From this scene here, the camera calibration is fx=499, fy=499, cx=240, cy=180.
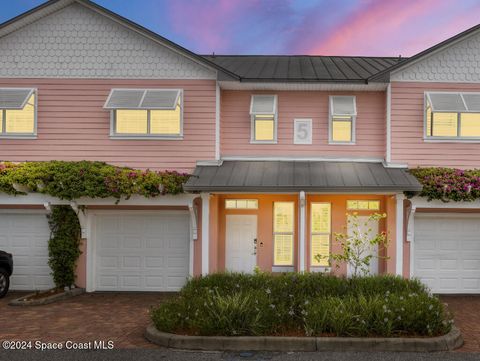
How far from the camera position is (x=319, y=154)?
45.0 ft

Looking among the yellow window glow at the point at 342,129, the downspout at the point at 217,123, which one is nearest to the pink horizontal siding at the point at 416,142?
the yellow window glow at the point at 342,129

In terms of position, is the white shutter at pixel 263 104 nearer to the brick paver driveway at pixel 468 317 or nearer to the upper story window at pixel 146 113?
the upper story window at pixel 146 113

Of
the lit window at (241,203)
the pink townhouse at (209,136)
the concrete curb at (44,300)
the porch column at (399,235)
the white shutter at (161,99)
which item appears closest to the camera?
the concrete curb at (44,300)

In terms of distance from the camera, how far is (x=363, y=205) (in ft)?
45.2

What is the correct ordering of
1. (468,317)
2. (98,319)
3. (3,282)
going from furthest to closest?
(3,282)
(468,317)
(98,319)

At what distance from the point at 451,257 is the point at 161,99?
8892 mm

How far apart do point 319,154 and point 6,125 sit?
855 cm

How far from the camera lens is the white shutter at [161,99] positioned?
1289 centimetres

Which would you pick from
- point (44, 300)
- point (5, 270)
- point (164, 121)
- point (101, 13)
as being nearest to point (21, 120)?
point (101, 13)

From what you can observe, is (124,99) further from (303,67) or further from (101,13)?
(303,67)

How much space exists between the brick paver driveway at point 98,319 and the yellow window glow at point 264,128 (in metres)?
5.00

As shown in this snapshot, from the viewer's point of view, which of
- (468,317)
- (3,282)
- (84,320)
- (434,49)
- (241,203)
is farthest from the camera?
(241,203)

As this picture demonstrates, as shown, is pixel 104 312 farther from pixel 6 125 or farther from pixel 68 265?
pixel 6 125

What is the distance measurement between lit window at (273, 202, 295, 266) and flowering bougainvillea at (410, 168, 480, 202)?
11.6ft
